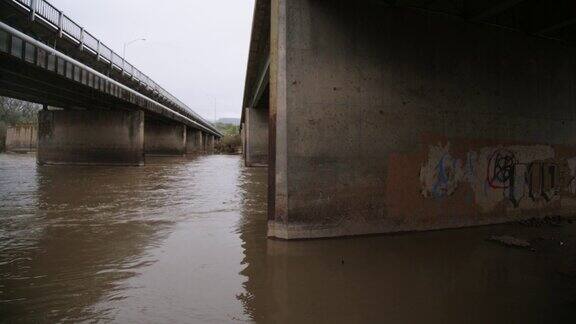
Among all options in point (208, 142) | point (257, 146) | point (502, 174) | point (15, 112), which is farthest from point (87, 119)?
point (208, 142)

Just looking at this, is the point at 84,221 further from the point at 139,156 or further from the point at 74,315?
the point at 139,156

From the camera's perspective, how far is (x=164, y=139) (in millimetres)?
62062

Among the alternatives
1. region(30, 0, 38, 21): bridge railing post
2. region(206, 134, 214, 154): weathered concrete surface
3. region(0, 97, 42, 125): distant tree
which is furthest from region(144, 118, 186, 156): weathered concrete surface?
region(0, 97, 42, 125): distant tree

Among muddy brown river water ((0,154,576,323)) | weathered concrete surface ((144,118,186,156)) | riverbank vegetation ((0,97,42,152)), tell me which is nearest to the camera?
muddy brown river water ((0,154,576,323))

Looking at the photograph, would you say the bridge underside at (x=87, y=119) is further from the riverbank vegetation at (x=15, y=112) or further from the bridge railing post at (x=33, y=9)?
the riverbank vegetation at (x=15, y=112)

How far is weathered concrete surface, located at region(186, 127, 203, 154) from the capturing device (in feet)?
267

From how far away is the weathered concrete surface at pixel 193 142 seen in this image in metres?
81.4

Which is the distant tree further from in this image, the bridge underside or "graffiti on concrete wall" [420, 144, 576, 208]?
"graffiti on concrete wall" [420, 144, 576, 208]

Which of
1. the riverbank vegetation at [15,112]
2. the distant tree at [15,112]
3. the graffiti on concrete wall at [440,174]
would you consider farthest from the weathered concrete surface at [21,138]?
the graffiti on concrete wall at [440,174]

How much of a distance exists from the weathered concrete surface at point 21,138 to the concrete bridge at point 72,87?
30.9 metres

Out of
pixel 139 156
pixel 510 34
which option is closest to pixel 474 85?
pixel 510 34

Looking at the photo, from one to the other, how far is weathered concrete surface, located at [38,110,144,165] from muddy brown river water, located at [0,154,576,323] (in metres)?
24.7

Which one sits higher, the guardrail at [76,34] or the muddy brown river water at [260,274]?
the guardrail at [76,34]

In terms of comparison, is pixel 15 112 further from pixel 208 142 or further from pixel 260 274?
pixel 260 274
